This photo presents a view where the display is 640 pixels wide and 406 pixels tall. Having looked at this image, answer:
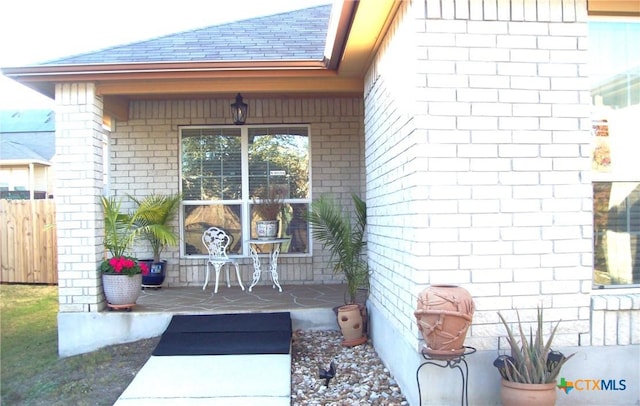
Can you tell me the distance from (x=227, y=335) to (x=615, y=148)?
378cm

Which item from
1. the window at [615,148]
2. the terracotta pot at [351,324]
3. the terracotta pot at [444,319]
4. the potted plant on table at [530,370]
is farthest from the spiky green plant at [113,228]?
the window at [615,148]

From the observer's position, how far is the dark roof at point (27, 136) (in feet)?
49.9

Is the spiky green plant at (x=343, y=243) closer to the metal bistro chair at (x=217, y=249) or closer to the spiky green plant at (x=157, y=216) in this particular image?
the metal bistro chair at (x=217, y=249)

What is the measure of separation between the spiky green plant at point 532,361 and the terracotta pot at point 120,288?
3.87 metres

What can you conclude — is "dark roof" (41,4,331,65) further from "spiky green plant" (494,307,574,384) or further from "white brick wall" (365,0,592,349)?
"spiky green plant" (494,307,574,384)

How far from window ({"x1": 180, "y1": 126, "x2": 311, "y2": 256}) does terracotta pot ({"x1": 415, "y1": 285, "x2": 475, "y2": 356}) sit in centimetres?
446

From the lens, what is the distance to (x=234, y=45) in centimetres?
606

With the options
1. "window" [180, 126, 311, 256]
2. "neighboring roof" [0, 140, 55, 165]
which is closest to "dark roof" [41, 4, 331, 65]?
"window" [180, 126, 311, 256]

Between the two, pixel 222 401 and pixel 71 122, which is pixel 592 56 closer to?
pixel 222 401

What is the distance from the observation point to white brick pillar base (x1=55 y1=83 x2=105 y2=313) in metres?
5.31

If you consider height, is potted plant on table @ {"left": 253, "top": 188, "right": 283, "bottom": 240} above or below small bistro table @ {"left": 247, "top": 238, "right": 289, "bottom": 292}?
above

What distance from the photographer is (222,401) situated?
147 inches

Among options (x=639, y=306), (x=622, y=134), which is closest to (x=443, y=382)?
(x=639, y=306)

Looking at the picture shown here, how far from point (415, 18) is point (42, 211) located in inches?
362
